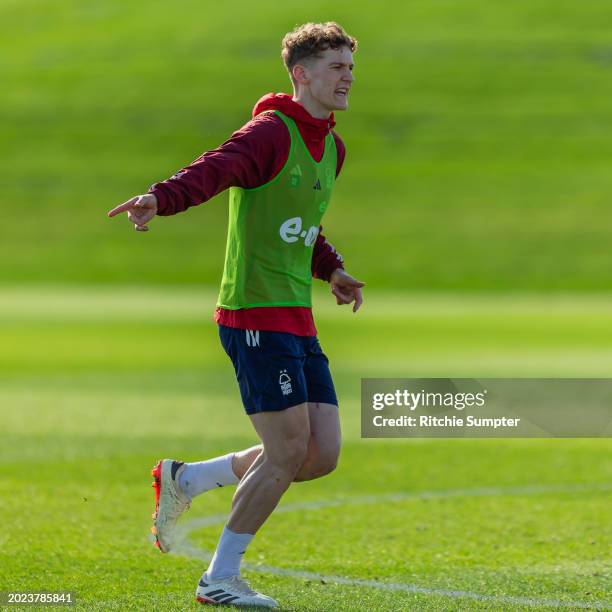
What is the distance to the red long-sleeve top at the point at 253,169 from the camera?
232 inches

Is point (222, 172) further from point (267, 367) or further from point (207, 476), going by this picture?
point (207, 476)

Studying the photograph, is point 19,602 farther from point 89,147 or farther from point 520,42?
point 520,42

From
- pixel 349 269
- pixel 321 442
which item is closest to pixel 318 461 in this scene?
pixel 321 442

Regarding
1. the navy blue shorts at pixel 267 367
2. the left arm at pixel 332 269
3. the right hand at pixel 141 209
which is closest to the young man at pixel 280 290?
the navy blue shorts at pixel 267 367

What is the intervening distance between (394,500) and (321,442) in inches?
143

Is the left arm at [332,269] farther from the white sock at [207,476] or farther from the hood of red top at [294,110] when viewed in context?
the white sock at [207,476]

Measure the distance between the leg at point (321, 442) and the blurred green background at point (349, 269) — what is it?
2.01ft

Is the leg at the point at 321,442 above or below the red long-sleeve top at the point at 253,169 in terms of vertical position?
below

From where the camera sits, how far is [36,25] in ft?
330

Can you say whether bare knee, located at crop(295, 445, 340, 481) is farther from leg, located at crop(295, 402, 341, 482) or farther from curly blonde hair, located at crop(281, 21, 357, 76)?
curly blonde hair, located at crop(281, 21, 357, 76)

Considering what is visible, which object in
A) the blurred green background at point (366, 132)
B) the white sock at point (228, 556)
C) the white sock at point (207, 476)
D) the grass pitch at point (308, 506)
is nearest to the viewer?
the white sock at point (228, 556)

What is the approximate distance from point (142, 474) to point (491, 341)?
66.2 ft

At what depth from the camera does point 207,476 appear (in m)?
7.28

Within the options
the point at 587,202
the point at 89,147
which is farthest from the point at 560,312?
the point at 89,147
